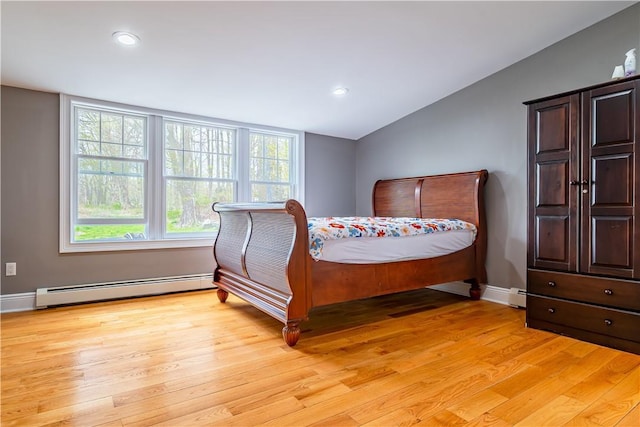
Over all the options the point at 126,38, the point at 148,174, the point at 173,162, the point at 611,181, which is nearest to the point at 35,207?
the point at 148,174

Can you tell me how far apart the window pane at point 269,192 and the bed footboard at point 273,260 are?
4.05 ft

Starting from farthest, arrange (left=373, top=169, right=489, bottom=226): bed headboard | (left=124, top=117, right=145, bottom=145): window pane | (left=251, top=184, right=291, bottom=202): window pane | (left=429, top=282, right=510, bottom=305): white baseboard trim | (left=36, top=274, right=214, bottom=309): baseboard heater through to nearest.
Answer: (left=251, top=184, right=291, bottom=202): window pane < (left=124, top=117, right=145, bottom=145): window pane < (left=373, top=169, right=489, bottom=226): bed headboard < (left=429, top=282, right=510, bottom=305): white baseboard trim < (left=36, top=274, right=214, bottom=309): baseboard heater

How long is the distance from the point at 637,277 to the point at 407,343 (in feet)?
4.89

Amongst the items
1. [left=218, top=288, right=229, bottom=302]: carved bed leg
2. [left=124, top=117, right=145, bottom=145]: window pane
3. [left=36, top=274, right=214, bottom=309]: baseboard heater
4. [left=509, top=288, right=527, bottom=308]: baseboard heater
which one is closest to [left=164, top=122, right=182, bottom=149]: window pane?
[left=124, top=117, right=145, bottom=145]: window pane

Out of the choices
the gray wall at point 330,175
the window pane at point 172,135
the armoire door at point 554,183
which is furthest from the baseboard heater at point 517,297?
the window pane at point 172,135

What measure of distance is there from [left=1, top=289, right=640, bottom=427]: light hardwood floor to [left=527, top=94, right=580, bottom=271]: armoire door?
0.61 meters

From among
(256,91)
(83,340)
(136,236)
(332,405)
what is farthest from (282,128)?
(332,405)

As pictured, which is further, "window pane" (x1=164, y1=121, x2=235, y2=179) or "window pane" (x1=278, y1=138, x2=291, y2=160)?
"window pane" (x1=278, y1=138, x2=291, y2=160)

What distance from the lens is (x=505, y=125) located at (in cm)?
347

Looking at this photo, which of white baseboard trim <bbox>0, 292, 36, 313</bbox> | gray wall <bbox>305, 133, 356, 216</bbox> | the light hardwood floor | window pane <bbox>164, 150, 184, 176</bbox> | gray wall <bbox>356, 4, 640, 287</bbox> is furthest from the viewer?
gray wall <bbox>305, 133, 356, 216</bbox>

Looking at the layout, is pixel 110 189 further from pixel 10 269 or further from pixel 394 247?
pixel 394 247

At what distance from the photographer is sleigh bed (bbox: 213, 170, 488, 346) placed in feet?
7.64

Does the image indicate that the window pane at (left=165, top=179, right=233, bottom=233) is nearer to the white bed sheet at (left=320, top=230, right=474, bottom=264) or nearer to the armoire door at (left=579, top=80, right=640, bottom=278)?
the white bed sheet at (left=320, top=230, right=474, bottom=264)

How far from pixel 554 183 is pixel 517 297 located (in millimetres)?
1272
